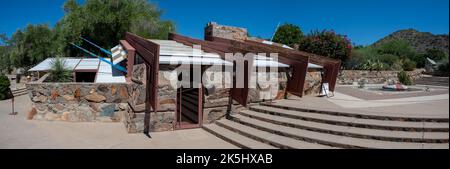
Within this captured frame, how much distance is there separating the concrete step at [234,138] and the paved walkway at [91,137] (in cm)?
13

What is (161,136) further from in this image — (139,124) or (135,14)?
(135,14)

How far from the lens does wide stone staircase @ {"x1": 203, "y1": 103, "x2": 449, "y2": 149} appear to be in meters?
5.07

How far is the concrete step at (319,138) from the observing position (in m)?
4.88

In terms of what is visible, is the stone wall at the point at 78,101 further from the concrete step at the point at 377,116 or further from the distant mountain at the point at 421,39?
the distant mountain at the point at 421,39

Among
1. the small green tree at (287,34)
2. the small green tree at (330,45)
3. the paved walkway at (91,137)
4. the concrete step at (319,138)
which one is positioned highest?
the small green tree at (287,34)

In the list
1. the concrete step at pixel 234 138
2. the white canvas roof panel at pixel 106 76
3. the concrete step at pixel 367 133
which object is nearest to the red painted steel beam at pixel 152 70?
the concrete step at pixel 234 138

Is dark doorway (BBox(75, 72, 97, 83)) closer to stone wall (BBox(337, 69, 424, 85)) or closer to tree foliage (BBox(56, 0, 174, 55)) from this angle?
tree foliage (BBox(56, 0, 174, 55))

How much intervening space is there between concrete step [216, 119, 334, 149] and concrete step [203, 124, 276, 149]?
98 mm

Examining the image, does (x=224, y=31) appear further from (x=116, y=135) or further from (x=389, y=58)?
(x=389, y=58)

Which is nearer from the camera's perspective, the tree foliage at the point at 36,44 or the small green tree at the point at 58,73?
the small green tree at the point at 58,73

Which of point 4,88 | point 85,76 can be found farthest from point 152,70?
point 4,88

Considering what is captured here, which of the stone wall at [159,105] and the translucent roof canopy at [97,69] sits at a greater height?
the translucent roof canopy at [97,69]

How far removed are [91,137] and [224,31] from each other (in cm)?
936

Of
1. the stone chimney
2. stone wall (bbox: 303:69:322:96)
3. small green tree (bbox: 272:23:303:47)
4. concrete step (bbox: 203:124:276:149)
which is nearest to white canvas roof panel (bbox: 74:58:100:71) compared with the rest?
the stone chimney
